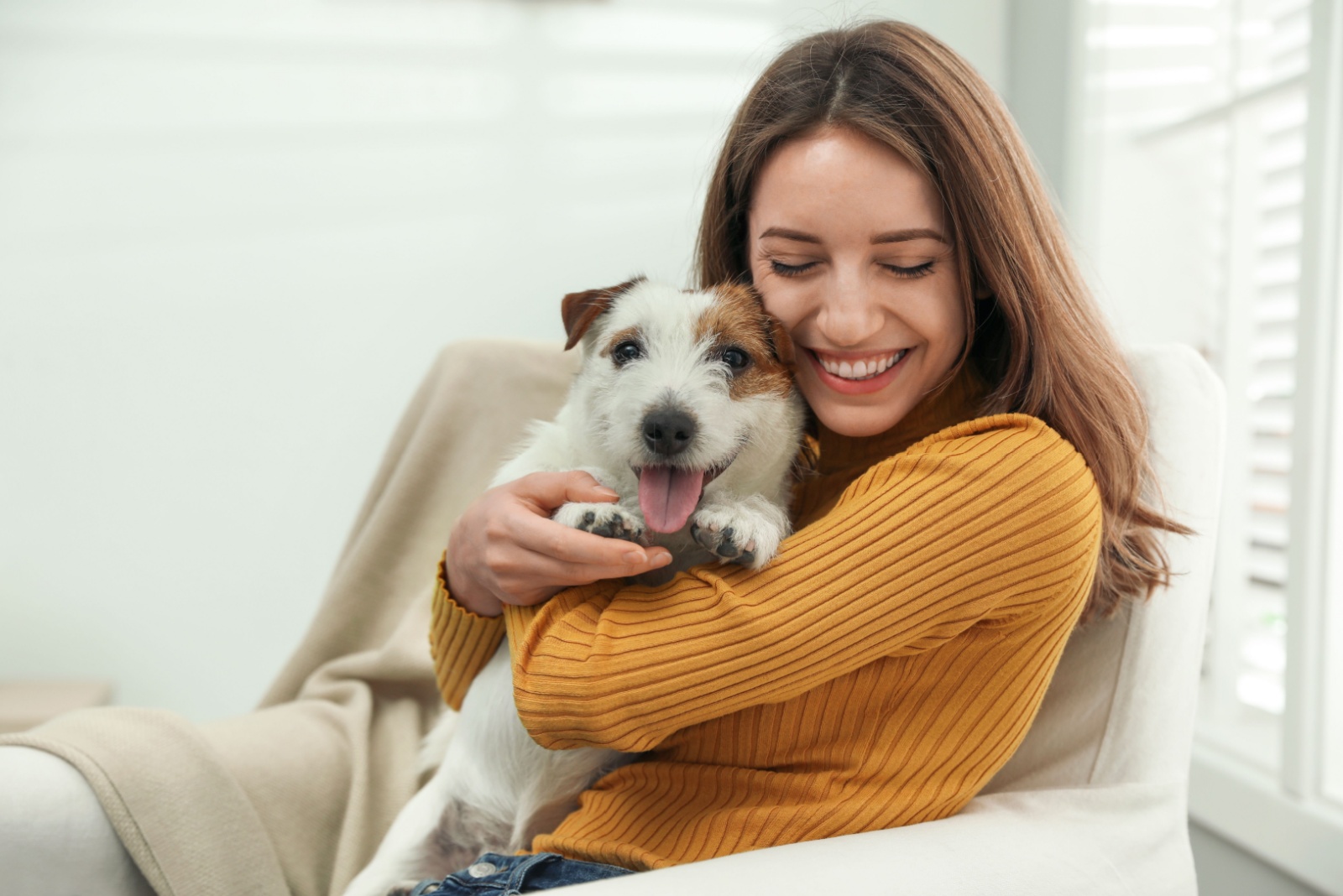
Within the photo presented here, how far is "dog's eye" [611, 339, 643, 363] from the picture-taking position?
1271mm

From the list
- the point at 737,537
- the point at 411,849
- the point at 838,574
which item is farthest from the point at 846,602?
the point at 411,849

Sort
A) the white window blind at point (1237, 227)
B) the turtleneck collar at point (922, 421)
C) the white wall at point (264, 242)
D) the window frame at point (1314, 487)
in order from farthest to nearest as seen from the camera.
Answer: the white wall at point (264, 242), the white window blind at point (1237, 227), the window frame at point (1314, 487), the turtleneck collar at point (922, 421)

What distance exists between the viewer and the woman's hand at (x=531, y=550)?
1.03 metres

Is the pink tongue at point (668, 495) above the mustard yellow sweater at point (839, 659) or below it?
above

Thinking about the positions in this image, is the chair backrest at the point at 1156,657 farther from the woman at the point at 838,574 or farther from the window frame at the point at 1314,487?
the window frame at the point at 1314,487

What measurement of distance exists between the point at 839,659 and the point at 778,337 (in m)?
0.46

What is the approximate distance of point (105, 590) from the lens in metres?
2.75

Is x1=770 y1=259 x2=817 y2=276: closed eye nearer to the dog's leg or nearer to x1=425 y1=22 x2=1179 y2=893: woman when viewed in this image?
x1=425 y1=22 x2=1179 y2=893: woman

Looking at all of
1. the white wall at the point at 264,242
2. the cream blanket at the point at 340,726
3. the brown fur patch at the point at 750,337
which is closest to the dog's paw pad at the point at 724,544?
the brown fur patch at the point at 750,337

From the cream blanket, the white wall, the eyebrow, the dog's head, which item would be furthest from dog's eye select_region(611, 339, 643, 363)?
the white wall

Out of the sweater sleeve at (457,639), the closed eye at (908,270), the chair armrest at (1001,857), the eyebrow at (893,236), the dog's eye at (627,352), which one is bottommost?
the chair armrest at (1001,857)

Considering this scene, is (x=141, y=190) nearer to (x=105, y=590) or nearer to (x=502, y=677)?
(x=105, y=590)

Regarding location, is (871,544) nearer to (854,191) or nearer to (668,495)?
(668,495)

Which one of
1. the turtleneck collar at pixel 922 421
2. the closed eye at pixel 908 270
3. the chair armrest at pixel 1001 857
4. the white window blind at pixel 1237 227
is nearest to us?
the chair armrest at pixel 1001 857
